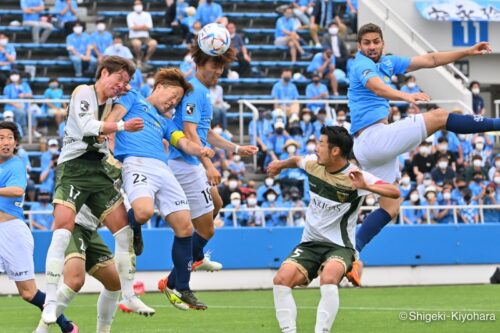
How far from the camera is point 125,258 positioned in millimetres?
12156

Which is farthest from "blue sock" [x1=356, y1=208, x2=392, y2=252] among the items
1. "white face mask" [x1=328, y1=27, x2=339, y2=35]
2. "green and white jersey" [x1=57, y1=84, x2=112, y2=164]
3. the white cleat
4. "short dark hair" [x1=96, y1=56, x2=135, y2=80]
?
"white face mask" [x1=328, y1=27, x2=339, y2=35]

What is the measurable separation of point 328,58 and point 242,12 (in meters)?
3.51

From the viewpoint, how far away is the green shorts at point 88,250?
490 inches

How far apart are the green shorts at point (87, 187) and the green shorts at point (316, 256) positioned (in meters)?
1.81

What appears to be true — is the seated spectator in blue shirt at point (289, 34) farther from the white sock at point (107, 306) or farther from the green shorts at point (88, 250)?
the white sock at point (107, 306)

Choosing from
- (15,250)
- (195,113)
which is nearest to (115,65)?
(195,113)

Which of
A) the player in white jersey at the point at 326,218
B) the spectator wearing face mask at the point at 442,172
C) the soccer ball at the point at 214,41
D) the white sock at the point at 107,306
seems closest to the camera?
the player in white jersey at the point at 326,218

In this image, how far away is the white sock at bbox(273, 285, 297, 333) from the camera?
11531mm

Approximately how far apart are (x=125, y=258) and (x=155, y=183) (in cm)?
83

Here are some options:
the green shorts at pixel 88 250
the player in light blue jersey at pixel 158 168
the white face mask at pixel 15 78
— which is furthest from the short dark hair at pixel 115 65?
the white face mask at pixel 15 78

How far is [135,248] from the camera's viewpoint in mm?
12594

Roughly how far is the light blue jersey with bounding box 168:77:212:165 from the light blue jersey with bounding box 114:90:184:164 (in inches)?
17.2

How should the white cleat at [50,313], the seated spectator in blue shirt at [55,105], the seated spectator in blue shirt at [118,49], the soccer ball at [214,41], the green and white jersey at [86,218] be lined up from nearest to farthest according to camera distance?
the white cleat at [50,313] → the green and white jersey at [86,218] → the soccer ball at [214,41] → the seated spectator in blue shirt at [55,105] → the seated spectator in blue shirt at [118,49]

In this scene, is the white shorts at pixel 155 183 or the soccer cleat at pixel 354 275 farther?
the white shorts at pixel 155 183
